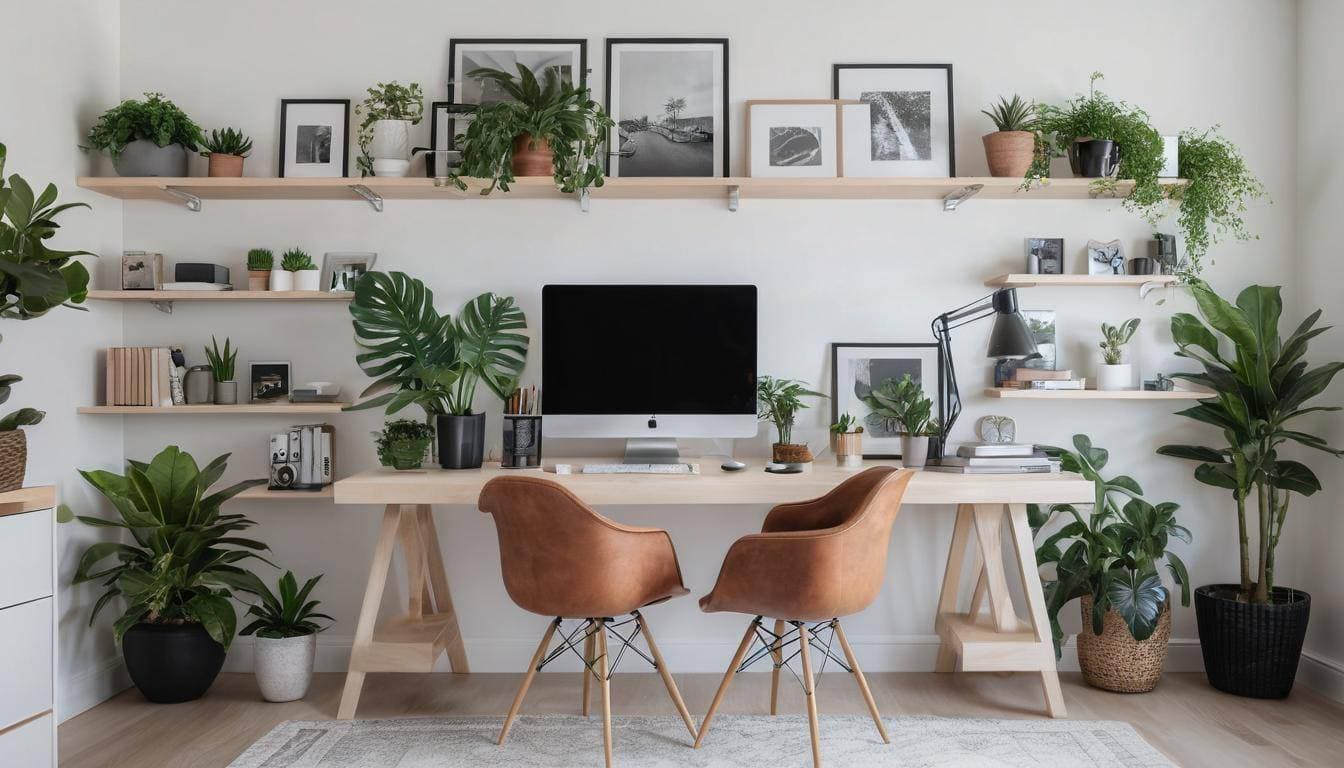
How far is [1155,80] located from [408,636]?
3395mm

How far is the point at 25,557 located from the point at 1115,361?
3.47 metres

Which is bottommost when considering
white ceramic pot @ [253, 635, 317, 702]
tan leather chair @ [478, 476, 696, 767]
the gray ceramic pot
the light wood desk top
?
white ceramic pot @ [253, 635, 317, 702]

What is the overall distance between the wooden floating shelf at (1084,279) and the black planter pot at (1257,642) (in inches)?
44.9

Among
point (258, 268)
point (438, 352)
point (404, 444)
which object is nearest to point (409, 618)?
point (404, 444)

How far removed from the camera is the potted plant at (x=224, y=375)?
3.38 metres

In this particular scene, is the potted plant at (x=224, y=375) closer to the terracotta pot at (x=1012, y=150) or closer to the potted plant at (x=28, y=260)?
the potted plant at (x=28, y=260)

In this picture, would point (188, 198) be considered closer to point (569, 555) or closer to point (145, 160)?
point (145, 160)

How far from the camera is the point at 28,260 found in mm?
2404

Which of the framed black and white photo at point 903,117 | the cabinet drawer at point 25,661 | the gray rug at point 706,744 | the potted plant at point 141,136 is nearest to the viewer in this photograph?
the cabinet drawer at point 25,661

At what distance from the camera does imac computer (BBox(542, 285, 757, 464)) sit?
3.27 meters

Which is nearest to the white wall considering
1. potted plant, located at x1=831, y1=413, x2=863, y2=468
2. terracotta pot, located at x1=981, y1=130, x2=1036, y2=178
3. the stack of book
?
the stack of book

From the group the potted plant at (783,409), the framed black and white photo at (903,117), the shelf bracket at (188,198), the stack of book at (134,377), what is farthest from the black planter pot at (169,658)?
the framed black and white photo at (903,117)

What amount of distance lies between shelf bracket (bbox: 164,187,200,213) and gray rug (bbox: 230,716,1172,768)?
1910 millimetres

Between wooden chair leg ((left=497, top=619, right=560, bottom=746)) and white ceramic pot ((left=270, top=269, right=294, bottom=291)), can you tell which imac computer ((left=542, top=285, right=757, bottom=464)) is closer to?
wooden chair leg ((left=497, top=619, right=560, bottom=746))
